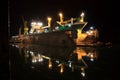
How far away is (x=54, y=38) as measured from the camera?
3797 centimetres

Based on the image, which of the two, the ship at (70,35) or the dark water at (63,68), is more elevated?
the ship at (70,35)

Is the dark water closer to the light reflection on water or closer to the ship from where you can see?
the light reflection on water

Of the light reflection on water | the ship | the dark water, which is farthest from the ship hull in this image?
the dark water

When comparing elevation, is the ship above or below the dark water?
above

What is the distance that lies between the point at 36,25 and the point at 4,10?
5654cm

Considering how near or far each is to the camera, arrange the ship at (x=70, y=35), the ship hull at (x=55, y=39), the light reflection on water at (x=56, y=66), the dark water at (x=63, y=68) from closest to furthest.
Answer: the dark water at (x=63, y=68), the light reflection on water at (x=56, y=66), the ship hull at (x=55, y=39), the ship at (x=70, y=35)

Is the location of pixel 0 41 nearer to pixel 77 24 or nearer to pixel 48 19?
pixel 77 24

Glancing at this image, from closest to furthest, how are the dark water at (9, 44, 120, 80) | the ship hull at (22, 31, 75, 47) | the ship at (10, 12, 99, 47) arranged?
the dark water at (9, 44, 120, 80) → the ship hull at (22, 31, 75, 47) → the ship at (10, 12, 99, 47)

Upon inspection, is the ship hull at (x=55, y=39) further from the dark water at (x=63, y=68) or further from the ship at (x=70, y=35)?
the dark water at (x=63, y=68)

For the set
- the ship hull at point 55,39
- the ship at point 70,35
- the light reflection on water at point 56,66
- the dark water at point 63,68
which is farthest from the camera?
the ship at point 70,35

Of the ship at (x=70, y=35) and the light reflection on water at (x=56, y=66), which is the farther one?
the ship at (x=70, y=35)

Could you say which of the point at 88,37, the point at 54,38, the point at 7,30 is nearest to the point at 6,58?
the point at 7,30

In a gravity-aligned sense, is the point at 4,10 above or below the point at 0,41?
above

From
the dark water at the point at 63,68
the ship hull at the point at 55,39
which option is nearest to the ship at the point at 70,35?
the ship hull at the point at 55,39
